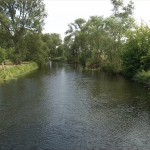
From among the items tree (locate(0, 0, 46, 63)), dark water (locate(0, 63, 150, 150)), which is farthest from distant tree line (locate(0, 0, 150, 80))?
dark water (locate(0, 63, 150, 150))

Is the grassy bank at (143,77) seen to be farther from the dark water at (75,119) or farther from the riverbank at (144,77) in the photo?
the dark water at (75,119)

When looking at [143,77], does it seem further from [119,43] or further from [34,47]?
[34,47]

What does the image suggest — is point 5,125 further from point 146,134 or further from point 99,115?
point 146,134

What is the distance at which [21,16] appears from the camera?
71.6 m

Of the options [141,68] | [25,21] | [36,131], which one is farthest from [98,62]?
[36,131]

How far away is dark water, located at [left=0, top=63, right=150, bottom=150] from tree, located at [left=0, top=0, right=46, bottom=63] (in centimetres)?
3397

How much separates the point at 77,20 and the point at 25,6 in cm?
4046

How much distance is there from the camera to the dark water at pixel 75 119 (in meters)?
19.8

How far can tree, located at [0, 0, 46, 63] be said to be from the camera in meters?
69.9

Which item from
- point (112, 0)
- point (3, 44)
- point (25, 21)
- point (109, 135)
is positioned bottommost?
point (109, 135)

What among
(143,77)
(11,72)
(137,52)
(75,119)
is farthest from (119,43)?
(75,119)

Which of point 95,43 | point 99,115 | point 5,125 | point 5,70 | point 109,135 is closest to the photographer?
point 109,135

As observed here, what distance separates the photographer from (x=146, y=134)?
69.8 ft

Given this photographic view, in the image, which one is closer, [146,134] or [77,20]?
[146,134]
